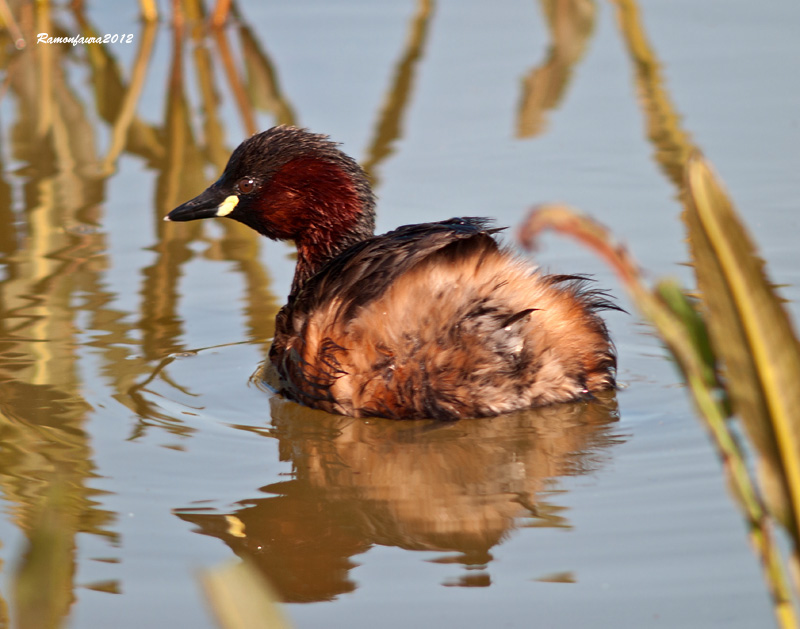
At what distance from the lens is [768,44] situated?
839cm

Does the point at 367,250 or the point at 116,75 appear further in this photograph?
the point at 116,75

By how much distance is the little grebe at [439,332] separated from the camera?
407cm

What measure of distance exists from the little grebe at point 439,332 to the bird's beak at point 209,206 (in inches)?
28.1

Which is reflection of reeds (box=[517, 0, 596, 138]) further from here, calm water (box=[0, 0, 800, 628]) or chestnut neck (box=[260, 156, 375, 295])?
chestnut neck (box=[260, 156, 375, 295])

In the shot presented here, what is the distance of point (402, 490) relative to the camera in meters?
3.67

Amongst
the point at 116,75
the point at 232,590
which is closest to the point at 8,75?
the point at 116,75

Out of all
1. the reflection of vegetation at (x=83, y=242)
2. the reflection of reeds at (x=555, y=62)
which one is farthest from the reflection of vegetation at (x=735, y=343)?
the reflection of reeds at (x=555, y=62)

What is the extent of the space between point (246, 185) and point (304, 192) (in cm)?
28

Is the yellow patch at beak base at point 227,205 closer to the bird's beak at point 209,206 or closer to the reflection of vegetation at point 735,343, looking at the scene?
the bird's beak at point 209,206

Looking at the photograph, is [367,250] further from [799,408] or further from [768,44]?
[768,44]

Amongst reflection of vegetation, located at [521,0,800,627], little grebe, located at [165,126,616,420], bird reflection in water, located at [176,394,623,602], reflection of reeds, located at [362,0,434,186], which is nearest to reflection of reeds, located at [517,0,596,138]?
reflection of reeds, located at [362,0,434,186]

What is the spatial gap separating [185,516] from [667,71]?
5603 millimetres

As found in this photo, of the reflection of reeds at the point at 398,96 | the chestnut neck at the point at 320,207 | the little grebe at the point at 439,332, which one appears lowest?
the little grebe at the point at 439,332

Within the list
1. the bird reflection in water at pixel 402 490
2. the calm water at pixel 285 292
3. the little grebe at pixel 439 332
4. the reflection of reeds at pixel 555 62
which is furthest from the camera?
the reflection of reeds at pixel 555 62
